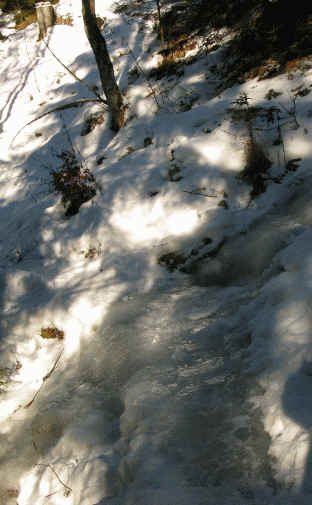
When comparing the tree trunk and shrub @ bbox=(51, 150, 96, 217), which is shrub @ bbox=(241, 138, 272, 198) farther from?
the tree trunk

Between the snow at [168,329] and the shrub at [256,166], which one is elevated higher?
the shrub at [256,166]

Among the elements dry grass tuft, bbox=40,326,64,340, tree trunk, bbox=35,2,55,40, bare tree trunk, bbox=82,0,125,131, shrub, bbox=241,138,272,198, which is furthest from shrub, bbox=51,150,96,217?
tree trunk, bbox=35,2,55,40

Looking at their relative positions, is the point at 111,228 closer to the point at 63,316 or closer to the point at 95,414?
the point at 63,316

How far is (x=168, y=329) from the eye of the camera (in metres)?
3.12

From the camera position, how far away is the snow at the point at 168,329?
194cm

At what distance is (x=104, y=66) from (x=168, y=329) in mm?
6168

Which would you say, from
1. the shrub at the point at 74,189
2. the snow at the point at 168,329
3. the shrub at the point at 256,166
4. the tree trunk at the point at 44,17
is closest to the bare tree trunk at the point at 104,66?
the snow at the point at 168,329

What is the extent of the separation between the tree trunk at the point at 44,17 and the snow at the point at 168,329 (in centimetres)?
1149

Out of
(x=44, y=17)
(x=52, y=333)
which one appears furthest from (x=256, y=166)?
(x=44, y=17)

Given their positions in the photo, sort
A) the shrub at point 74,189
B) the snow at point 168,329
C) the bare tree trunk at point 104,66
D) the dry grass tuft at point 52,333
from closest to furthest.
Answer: the snow at point 168,329 → the dry grass tuft at point 52,333 → the shrub at point 74,189 → the bare tree trunk at point 104,66

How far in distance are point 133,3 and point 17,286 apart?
13840mm

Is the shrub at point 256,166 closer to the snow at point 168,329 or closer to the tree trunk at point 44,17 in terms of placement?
the snow at point 168,329

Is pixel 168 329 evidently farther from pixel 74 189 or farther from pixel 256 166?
pixel 74 189

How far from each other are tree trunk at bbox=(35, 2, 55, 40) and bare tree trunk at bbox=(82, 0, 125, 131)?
389 inches
